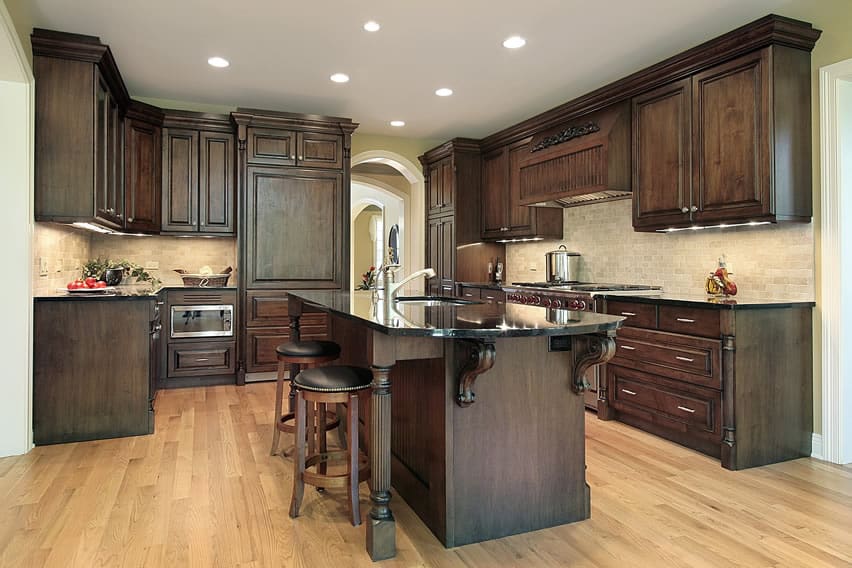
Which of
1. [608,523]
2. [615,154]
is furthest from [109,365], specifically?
[615,154]

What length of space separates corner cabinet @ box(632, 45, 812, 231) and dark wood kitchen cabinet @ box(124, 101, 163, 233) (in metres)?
4.34

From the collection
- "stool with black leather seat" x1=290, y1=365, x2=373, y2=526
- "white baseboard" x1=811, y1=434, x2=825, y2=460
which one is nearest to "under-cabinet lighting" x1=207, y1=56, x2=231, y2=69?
"stool with black leather seat" x1=290, y1=365, x2=373, y2=526

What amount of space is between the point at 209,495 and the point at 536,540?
61.4 inches

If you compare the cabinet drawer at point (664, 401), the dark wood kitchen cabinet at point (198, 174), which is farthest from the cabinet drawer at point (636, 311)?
the dark wood kitchen cabinet at point (198, 174)

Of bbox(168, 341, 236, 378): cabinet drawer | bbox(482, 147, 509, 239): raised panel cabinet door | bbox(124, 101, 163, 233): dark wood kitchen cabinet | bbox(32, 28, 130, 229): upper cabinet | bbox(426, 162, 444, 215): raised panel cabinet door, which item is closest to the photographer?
bbox(32, 28, 130, 229): upper cabinet

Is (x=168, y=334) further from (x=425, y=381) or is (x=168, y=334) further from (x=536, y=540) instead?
(x=536, y=540)

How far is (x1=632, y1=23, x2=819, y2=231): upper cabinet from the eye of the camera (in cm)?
A: 329

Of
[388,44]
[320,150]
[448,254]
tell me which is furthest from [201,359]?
[388,44]

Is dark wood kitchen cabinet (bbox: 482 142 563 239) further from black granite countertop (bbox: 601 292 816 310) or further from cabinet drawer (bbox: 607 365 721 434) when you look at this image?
black granite countertop (bbox: 601 292 816 310)

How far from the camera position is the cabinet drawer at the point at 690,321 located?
3.24 m

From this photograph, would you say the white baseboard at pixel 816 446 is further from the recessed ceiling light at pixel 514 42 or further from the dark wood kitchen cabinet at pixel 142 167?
the dark wood kitchen cabinet at pixel 142 167

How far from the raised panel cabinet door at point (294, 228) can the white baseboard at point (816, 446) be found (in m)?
4.10

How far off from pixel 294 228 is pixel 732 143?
385cm

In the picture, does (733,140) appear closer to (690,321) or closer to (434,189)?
(690,321)
